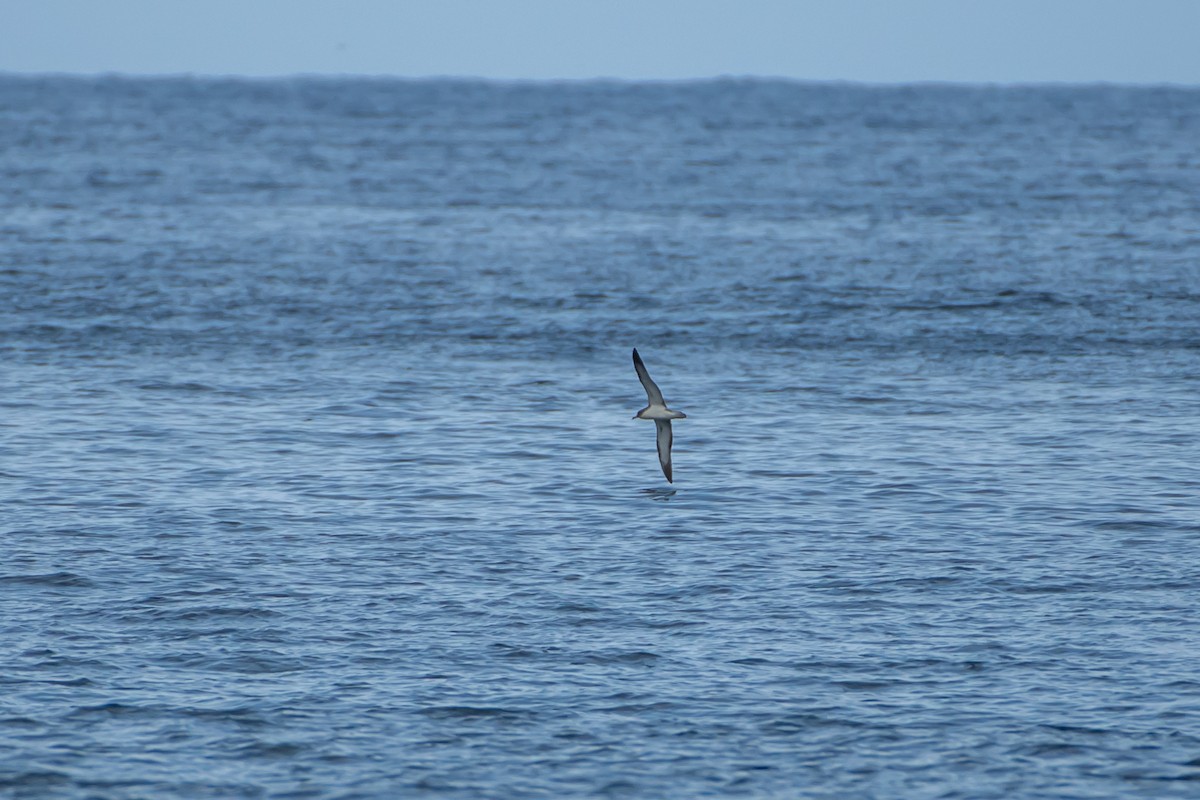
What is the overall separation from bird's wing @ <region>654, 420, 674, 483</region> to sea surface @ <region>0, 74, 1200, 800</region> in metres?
1.01

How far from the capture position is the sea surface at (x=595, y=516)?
17844 mm

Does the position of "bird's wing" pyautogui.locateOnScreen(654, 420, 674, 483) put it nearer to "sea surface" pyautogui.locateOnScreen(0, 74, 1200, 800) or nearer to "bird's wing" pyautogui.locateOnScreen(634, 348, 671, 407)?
"bird's wing" pyautogui.locateOnScreen(634, 348, 671, 407)

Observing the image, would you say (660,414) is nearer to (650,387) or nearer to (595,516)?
(650,387)

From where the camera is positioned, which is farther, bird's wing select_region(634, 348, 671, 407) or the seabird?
the seabird

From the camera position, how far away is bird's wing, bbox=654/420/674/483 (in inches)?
1003

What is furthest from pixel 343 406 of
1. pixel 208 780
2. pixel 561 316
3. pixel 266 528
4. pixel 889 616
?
pixel 208 780

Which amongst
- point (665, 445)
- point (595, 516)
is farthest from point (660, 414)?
point (595, 516)

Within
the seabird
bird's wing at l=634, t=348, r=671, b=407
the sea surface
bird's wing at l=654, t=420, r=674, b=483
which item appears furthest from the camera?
bird's wing at l=654, t=420, r=674, b=483

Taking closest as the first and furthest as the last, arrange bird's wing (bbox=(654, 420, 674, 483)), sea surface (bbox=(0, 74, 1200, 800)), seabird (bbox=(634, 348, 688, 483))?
sea surface (bbox=(0, 74, 1200, 800))
seabird (bbox=(634, 348, 688, 483))
bird's wing (bbox=(654, 420, 674, 483))

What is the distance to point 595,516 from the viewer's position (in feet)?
86.8

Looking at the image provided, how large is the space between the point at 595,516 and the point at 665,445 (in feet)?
5.76

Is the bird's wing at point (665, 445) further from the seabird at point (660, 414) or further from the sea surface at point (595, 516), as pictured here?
the sea surface at point (595, 516)

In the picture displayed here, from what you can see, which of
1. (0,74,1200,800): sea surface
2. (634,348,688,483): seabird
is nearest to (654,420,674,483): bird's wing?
(634,348,688,483): seabird

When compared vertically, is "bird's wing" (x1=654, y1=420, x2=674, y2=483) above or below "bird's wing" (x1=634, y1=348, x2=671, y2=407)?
below
